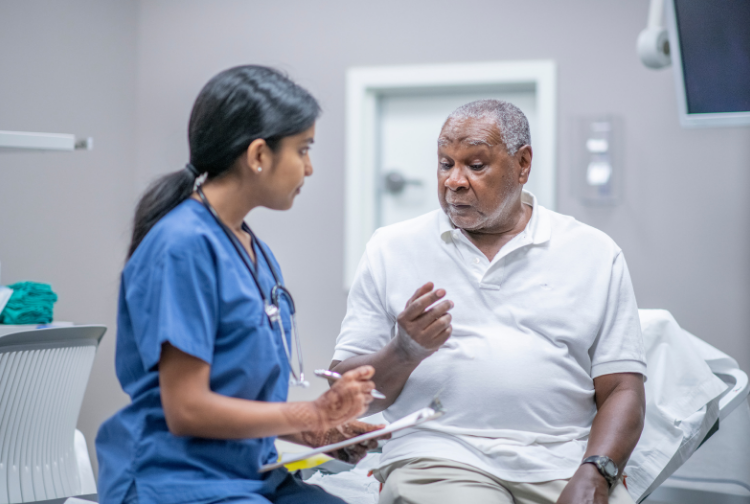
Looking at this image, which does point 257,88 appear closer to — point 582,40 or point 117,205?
point 582,40

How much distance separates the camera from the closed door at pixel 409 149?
316 centimetres

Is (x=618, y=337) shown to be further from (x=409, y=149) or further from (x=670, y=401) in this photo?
(x=409, y=149)

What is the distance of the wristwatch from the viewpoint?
4.15 feet

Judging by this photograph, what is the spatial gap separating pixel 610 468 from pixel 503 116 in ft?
2.44

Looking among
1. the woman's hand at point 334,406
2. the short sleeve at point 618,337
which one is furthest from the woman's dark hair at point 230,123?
the short sleeve at point 618,337

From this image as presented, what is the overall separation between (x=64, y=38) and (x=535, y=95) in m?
2.04

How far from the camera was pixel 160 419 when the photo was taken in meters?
0.95

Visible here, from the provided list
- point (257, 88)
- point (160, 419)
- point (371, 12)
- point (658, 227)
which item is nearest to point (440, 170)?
point (257, 88)

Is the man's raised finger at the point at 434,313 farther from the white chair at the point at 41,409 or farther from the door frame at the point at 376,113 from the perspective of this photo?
the door frame at the point at 376,113

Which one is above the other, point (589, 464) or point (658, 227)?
point (658, 227)

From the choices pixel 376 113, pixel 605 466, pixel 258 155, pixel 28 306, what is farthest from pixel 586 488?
pixel 376 113

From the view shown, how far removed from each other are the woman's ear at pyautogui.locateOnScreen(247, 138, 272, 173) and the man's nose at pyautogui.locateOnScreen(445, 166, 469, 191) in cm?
57

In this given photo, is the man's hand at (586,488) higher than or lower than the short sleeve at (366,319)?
lower

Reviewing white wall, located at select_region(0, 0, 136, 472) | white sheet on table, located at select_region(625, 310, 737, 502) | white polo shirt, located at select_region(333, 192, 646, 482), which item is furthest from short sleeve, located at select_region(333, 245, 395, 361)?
white wall, located at select_region(0, 0, 136, 472)
